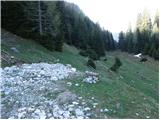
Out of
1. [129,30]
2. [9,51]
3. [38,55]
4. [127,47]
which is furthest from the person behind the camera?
[129,30]

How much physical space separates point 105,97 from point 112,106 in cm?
141

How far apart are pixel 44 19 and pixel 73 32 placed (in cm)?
3570

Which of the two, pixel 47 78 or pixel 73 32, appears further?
pixel 73 32

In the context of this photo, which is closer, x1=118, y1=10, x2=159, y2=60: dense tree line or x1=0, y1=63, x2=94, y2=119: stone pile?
x1=0, y1=63, x2=94, y2=119: stone pile

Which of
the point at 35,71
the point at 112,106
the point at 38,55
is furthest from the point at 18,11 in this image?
the point at 112,106

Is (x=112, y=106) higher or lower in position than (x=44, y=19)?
lower

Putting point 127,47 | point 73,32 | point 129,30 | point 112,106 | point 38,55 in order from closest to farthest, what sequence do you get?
1. point 112,106
2. point 38,55
3. point 73,32
4. point 127,47
5. point 129,30

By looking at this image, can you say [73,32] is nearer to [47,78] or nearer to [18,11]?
[18,11]

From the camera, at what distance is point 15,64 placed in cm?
3067

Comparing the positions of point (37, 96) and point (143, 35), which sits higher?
point (37, 96)

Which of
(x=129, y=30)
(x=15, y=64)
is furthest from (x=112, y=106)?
(x=129, y=30)

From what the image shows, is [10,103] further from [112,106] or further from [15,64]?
[15,64]

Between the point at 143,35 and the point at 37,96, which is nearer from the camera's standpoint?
the point at 37,96

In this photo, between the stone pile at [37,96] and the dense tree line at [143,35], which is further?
the dense tree line at [143,35]
